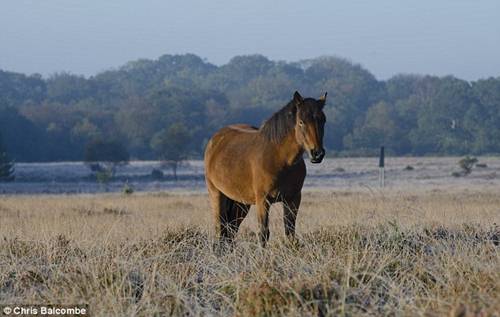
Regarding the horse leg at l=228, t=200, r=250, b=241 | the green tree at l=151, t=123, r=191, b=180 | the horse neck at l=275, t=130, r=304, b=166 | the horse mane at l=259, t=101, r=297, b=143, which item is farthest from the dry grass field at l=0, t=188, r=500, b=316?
the green tree at l=151, t=123, r=191, b=180

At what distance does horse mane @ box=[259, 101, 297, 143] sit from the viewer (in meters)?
9.34

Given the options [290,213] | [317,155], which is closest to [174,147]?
[290,213]

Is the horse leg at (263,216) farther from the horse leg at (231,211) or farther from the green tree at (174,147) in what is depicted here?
the green tree at (174,147)

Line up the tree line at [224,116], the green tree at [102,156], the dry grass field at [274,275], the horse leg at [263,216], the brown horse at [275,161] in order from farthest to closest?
the tree line at [224,116], the green tree at [102,156], the horse leg at [263,216], the brown horse at [275,161], the dry grass field at [274,275]

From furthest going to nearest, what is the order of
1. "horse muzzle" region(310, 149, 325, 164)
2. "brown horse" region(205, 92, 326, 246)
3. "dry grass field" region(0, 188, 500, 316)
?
"brown horse" region(205, 92, 326, 246) < "horse muzzle" region(310, 149, 325, 164) < "dry grass field" region(0, 188, 500, 316)

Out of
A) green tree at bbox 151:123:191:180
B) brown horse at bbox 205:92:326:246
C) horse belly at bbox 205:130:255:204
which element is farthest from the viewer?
green tree at bbox 151:123:191:180

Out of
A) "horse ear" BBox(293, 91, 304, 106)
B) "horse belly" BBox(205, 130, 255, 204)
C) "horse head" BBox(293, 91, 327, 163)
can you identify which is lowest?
"horse belly" BBox(205, 130, 255, 204)

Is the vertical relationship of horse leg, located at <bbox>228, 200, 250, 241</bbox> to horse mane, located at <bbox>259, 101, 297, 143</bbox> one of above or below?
below

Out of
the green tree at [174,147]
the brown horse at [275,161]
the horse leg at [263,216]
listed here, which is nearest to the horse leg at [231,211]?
the brown horse at [275,161]

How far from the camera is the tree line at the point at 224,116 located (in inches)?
2847

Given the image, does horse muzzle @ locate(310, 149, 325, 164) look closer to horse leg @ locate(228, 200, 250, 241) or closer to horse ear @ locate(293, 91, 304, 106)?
horse ear @ locate(293, 91, 304, 106)

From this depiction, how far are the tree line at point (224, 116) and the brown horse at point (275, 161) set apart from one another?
151ft

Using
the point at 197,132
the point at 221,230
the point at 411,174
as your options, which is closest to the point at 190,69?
the point at 197,132

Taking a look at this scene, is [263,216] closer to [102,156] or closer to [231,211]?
[231,211]
